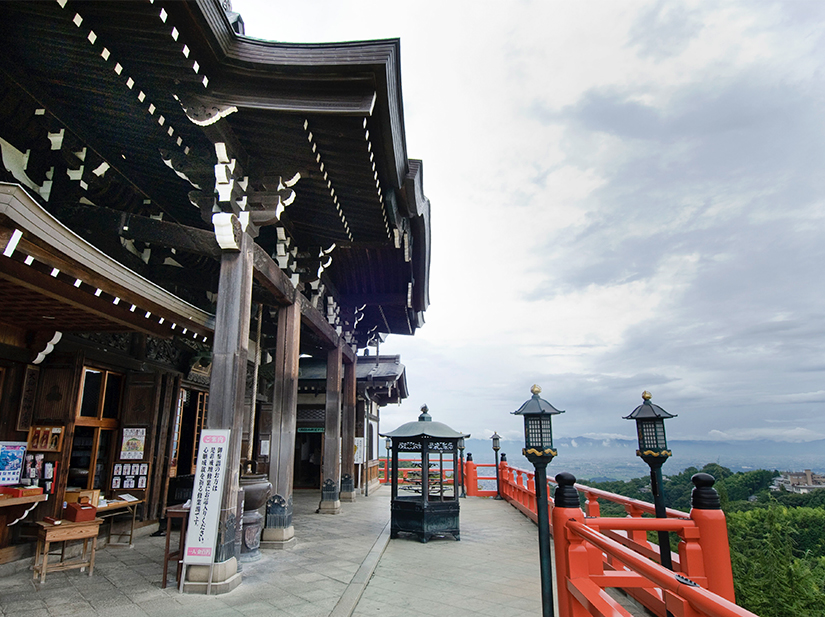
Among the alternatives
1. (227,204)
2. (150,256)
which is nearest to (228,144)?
(227,204)

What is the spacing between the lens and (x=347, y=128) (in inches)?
206

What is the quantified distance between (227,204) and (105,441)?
4808 millimetres

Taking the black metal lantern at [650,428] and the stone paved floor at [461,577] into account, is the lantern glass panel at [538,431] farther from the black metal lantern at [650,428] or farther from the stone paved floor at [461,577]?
the stone paved floor at [461,577]

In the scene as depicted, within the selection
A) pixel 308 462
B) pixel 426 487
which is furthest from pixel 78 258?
pixel 308 462

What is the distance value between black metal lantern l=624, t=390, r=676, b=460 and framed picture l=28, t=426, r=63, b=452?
6.94m

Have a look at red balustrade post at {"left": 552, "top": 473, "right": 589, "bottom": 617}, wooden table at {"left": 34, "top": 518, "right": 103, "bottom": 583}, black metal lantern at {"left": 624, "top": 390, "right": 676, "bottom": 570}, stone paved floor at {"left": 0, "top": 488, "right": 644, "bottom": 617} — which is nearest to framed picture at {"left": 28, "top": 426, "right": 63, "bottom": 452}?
wooden table at {"left": 34, "top": 518, "right": 103, "bottom": 583}

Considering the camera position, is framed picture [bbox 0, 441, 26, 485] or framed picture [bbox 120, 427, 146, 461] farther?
framed picture [bbox 120, 427, 146, 461]

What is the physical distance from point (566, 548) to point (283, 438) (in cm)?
513

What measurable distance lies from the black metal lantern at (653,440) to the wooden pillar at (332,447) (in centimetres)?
730

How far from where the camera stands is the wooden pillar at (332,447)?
1044cm

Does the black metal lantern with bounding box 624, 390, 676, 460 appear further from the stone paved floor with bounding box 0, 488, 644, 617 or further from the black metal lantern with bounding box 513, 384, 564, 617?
the stone paved floor with bounding box 0, 488, 644, 617

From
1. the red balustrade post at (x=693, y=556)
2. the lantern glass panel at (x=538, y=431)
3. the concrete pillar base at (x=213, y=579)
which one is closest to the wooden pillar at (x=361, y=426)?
the concrete pillar base at (x=213, y=579)

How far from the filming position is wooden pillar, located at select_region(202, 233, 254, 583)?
16.4 ft

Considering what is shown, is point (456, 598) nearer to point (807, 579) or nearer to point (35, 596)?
point (807, 579)
